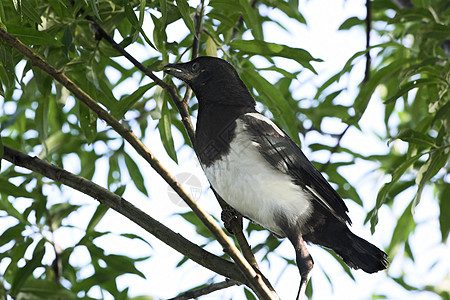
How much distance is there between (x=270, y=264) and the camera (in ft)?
14.0

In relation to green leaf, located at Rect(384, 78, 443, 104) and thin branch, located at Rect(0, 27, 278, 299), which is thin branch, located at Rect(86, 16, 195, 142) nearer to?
thin branch, located at Rect(0, 27, 278, 299)

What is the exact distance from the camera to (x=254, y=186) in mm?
3318

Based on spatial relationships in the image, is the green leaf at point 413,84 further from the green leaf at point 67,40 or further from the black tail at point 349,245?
the green leaf at point 67,40

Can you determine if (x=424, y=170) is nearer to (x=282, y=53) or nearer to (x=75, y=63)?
(x=282, y=53)

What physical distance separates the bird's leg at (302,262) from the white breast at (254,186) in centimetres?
12

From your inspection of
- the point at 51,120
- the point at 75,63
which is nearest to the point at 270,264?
the point at 75,63

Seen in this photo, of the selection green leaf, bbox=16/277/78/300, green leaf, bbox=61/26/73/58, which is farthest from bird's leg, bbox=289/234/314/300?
green leaf, bbox=61/26/73/58

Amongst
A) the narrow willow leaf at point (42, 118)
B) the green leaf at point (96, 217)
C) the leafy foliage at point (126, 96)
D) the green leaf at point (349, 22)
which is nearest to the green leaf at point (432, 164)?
the leafy foliage at point (126, 96)

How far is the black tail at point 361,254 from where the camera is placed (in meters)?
3.51

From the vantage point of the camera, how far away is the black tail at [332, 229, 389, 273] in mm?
3514

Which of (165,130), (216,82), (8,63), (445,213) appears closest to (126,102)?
(165,130)

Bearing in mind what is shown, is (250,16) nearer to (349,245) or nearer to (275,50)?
(275,50)

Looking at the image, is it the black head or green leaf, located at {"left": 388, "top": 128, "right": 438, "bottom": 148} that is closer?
green leaf, located at {"left": 388, "top": 128, "right": 438, "bottom": 148}

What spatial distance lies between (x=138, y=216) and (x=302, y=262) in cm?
112
